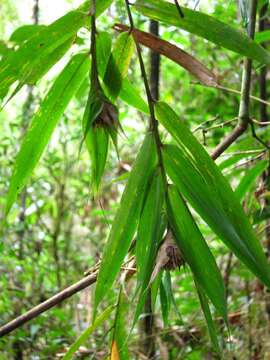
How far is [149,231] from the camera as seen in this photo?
0.63 metres

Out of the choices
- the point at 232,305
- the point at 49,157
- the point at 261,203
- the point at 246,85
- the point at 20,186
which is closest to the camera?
the point at 20,186

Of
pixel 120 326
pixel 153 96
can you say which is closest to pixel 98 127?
pixel 120 326

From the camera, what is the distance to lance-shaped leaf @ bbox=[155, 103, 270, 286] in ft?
2.00

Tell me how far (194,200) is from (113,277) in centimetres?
13

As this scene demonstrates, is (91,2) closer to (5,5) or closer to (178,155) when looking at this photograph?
(178,155)

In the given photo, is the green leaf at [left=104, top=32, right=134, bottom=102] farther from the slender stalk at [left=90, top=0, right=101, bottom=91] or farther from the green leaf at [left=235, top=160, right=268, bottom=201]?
the green leaf at [left=235, top=160, right=268, bottom=201]

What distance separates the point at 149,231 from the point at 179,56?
265mm

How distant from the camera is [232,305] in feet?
4.80

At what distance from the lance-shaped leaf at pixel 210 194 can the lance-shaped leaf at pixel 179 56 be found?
12 cm

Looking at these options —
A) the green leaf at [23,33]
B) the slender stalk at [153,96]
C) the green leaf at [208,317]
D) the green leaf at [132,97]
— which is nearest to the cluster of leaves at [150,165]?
the green leaf at [208,317]

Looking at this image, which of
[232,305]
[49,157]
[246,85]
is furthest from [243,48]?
[49,157]

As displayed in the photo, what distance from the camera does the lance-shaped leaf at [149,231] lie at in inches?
23.0

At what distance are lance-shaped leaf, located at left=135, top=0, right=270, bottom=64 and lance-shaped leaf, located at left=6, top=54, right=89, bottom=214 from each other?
0.11 metres

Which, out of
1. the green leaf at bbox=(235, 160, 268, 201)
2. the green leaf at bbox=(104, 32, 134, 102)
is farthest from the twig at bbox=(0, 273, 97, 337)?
the green leaf at bbox=(235, 160, 268, 201)
